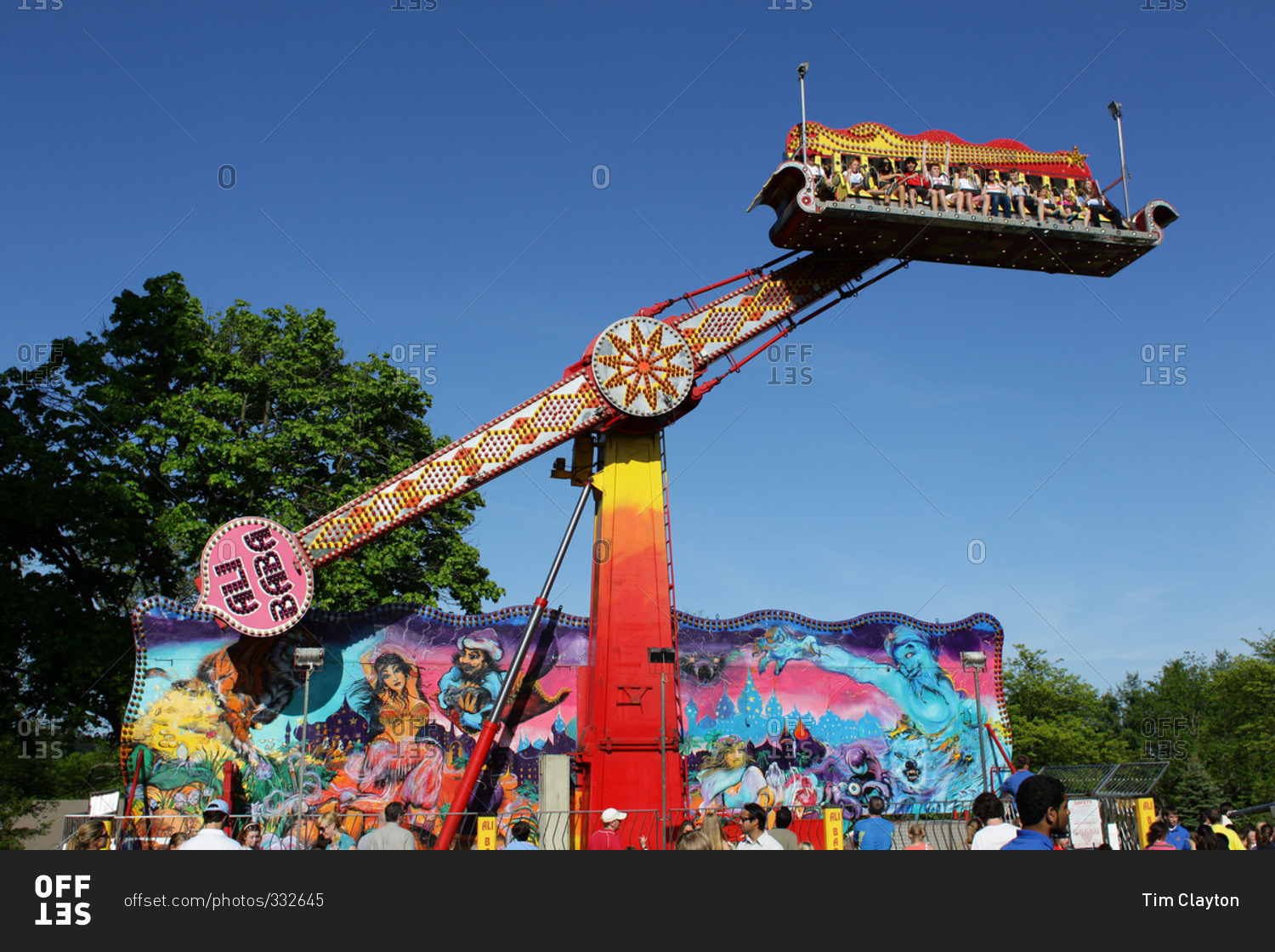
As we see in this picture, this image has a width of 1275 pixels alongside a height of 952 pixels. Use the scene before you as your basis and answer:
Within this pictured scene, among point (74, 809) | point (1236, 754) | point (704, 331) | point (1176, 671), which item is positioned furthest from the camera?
point (1176, 671)

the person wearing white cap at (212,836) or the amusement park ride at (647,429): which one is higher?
the amusement park ride at (647,429)

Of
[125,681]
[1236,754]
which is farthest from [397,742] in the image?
[1236,754]

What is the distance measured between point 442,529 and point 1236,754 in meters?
44.6

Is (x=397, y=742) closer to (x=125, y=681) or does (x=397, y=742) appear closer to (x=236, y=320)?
(x=125, y=681)

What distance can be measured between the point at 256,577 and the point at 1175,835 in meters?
15.7

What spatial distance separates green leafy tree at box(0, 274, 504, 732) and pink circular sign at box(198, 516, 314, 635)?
5.93m

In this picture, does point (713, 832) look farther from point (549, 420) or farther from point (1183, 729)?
point (1183, 729)

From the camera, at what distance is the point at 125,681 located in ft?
85.1

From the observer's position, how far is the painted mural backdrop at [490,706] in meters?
20.3

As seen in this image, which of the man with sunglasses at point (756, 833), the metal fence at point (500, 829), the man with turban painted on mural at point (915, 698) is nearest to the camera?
the man with sunglasses at point (756, 833)

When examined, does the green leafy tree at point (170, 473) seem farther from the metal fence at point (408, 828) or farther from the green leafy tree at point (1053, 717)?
the green leafy tree at point (1053, 717)

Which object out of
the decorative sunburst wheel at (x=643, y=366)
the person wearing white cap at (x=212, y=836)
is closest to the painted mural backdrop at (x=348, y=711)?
the decorative sunburst wheel at (x=643, y=366)

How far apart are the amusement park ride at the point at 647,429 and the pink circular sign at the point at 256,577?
31 millimetres
